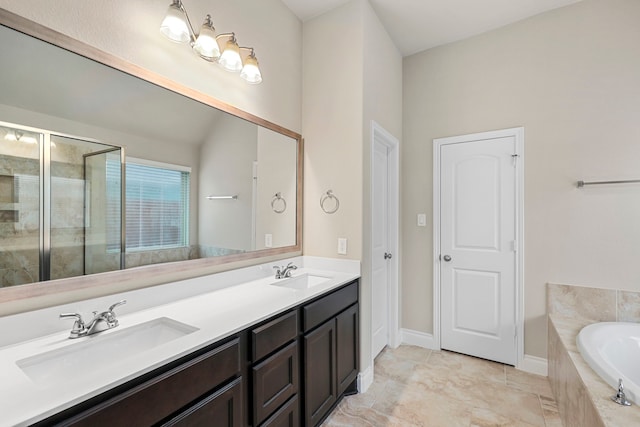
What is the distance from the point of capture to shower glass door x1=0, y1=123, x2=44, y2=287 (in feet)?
3.31

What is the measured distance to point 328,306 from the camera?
177cm

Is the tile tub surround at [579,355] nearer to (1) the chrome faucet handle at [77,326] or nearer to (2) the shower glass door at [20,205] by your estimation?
(1) the chrome faucet handle at [77,326]

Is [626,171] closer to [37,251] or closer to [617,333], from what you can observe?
[617,333]

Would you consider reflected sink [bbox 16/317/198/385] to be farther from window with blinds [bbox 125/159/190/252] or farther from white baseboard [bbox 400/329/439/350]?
white baseboard [bbox 400/329/439/350]

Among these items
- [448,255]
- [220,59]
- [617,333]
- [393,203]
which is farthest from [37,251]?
[617,333]

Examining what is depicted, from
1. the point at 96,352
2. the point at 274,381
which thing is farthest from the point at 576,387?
the point at 96,352

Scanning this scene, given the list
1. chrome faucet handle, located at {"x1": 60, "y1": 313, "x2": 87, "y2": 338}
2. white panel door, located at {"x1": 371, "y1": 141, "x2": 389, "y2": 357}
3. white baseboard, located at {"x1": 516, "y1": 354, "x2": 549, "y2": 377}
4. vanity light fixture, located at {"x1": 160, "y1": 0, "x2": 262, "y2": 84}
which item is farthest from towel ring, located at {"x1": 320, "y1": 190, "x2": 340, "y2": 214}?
white baseboard, located at {"x1": 516, "y1": 354, "x2": 549, "y2": 377}

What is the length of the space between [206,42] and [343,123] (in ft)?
3.53

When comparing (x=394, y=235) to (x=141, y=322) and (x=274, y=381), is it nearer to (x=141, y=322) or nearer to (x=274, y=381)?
(x=274, y=381)

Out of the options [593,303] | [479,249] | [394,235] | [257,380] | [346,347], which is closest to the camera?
[257,380]

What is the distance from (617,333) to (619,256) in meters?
0.58

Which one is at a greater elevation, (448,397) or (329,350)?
(329,350)

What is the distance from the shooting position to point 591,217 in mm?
2242

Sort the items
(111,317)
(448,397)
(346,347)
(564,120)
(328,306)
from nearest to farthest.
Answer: (111,317) < (328,306) < (346,347) < (448,397) < (564,120)
